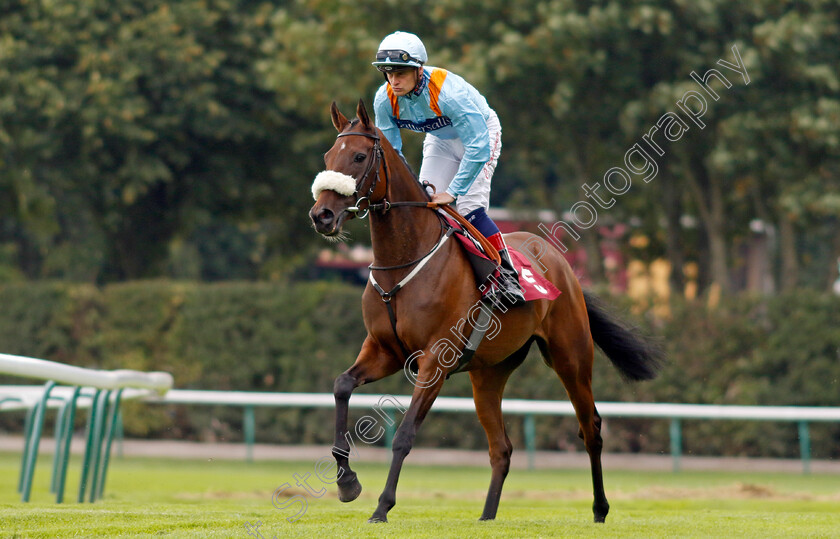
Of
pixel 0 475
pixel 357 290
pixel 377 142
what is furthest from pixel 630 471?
pixel 377 142

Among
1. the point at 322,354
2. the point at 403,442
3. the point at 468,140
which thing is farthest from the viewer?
the point at 322,354

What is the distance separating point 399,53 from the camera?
554 centimetres

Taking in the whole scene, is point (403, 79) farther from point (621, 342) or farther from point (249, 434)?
point (249, 434)

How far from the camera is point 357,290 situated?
15.4 meters

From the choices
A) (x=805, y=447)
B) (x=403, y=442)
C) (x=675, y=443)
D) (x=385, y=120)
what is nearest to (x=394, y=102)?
(x=385, y=120)

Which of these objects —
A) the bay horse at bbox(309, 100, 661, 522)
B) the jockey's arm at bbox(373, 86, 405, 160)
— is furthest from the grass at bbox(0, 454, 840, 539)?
the jockey's arm at bbox(373, 86, 405, 160)

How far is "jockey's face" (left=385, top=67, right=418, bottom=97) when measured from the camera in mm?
5629

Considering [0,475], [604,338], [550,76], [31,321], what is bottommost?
[0,475]

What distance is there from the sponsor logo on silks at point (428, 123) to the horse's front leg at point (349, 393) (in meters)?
1.22

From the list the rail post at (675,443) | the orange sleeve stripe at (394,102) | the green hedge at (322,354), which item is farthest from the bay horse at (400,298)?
the green hedge at (322,354)

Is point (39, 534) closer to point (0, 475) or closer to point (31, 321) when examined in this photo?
point (0, 475)

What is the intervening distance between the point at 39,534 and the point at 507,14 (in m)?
10.8

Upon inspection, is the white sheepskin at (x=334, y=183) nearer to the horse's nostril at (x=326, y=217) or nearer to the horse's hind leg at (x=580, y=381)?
the horse's nostril at (x=326, y=217)

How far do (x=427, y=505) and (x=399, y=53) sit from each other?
15.0 ft
